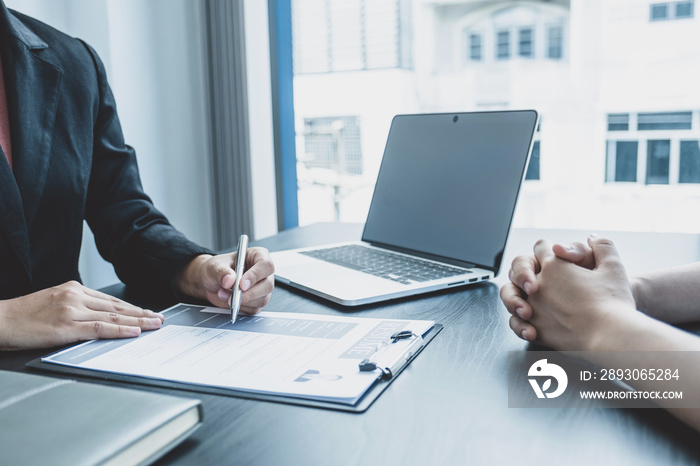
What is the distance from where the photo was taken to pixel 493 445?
43 centimetres

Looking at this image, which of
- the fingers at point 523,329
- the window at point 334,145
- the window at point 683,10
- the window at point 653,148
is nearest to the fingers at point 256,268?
the fingers at point 523,329

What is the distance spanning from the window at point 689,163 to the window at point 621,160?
13.8 inches

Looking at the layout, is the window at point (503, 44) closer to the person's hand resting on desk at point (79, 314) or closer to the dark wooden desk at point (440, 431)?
the person's hand resting on desk at point (79, 314)

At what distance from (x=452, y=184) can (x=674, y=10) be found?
408 cm

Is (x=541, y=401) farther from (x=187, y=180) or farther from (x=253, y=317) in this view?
(x=187, y=180)

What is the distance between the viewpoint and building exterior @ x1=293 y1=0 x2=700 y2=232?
4.26m

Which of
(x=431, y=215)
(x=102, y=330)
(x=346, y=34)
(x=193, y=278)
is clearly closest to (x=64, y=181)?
(x=193, y=278)

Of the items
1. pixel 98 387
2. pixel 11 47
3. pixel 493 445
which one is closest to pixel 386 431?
pixel 493 445

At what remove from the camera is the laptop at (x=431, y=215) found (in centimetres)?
89

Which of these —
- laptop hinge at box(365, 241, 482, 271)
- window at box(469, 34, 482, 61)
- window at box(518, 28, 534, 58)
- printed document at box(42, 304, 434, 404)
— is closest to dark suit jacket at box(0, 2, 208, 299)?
printed document at box(42, 304, 434, 404)

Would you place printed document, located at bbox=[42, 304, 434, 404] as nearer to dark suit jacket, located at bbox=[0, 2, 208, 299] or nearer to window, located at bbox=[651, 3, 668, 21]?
dark suit jacket, located at bbox=[0, 2, 208, 299]

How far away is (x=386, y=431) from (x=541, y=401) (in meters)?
0.14

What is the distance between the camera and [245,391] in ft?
1.71

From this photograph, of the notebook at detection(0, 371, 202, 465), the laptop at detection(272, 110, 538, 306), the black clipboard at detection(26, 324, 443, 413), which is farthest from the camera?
the laptop at detection(272, 110, 538, 306)
